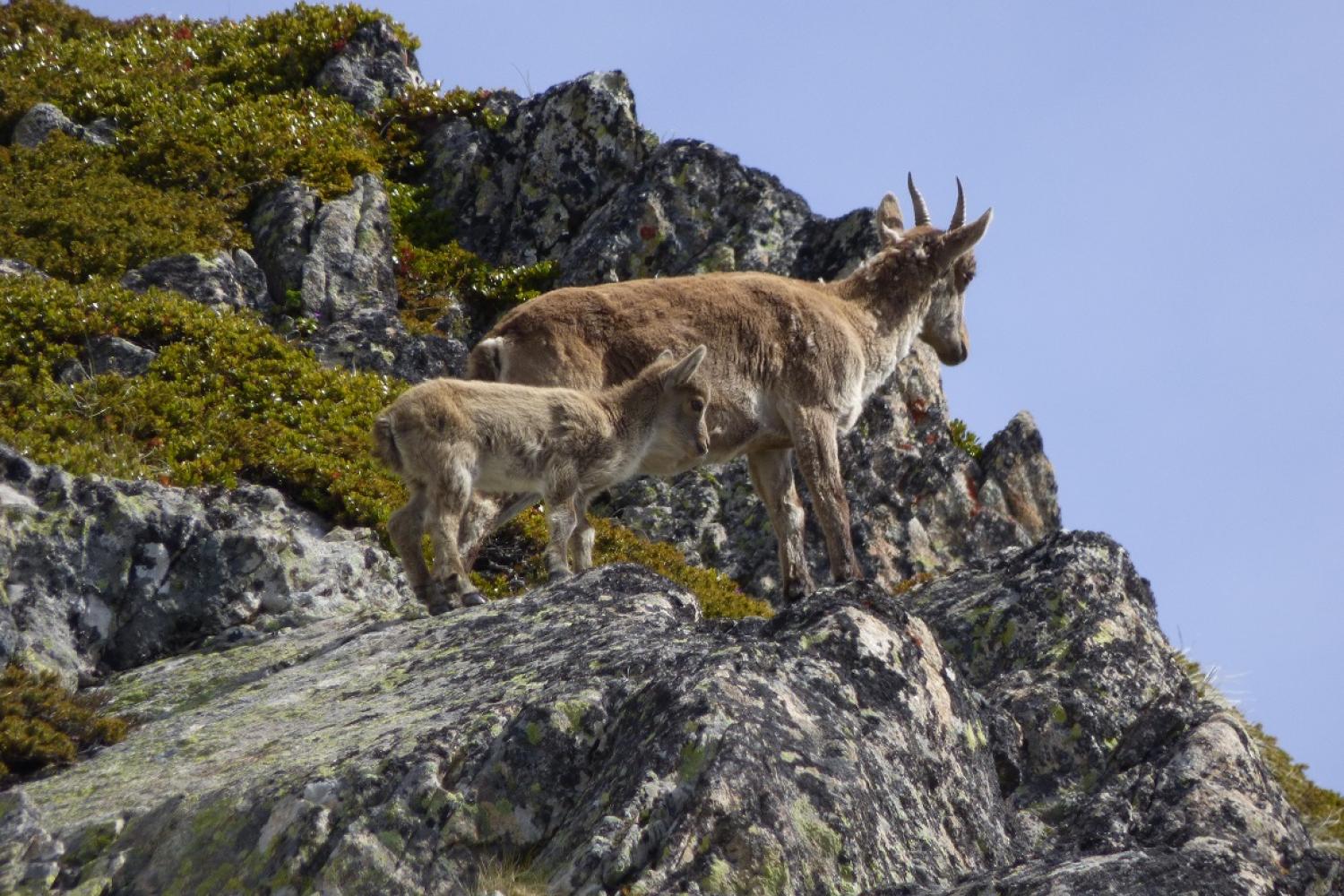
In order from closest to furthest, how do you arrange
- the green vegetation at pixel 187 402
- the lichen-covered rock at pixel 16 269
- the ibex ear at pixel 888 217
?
the green vegetation at pixel 187 402 → the ibex ear at pixel 888 217 → the lichen-covered rock at pixel 16 269

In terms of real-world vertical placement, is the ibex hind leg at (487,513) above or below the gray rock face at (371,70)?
below

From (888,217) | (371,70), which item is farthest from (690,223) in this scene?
(371,70)

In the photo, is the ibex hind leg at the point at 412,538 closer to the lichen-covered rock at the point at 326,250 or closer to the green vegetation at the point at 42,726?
the green vegetation at the point at 42,726

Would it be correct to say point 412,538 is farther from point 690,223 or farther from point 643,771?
point 690,223

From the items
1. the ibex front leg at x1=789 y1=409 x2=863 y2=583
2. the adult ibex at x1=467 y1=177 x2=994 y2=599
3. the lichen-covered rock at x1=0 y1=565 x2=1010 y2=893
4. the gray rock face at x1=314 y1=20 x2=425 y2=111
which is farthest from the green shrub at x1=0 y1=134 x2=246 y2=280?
the lichen-covered rock at x1=0 y1=565 x2=1010 y2=893

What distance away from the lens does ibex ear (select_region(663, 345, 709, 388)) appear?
12.9 m

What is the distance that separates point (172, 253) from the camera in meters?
19.1

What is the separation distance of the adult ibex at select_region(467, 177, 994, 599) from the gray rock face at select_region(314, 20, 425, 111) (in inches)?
475

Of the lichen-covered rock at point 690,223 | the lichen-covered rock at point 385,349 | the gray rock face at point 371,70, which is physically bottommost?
the lichen-covered rock at point 385,349

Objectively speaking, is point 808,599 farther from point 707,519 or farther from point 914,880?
point 707,519

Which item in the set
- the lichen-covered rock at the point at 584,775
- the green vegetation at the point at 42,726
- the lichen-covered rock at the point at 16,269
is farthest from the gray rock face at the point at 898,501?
the green vegetation at the point at 42,726

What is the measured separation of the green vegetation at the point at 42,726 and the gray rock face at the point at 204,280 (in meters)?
9.58

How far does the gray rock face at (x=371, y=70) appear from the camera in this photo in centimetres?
2466

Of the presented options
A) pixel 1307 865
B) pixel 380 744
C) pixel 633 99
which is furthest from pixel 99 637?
pixel 633 99
